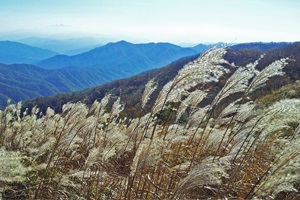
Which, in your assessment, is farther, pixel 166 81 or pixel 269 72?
pixel 166 81

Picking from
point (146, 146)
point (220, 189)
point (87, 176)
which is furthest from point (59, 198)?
point (220, 189)

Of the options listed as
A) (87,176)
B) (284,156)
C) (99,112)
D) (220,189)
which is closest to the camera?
(284,156)

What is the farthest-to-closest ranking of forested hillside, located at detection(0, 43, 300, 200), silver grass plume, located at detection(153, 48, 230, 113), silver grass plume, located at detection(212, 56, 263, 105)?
silver grass plume, located at detection(212, 56, 263, 105) < silver grass plume, located at detection(153, 48, 230, 113) < forested hillside, located at detection(0, 43, 300, 200)

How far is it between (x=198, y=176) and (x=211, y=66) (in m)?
1.38

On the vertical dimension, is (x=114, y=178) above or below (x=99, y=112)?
below

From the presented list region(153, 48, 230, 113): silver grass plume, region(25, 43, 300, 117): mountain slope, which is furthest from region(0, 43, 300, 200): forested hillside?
region(25, 43, 300, 117): mountain slope

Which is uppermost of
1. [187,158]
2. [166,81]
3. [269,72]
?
[269,72]

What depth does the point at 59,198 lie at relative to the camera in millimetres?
3100

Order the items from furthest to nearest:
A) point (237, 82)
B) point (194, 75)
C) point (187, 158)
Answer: point (187, 158)
point (237, 82)
point (194, 75)

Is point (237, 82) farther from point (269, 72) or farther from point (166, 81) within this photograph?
point (166, 81)

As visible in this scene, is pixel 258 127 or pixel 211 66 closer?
pixel 258 127

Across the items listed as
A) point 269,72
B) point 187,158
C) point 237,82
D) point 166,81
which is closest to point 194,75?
point 237,82

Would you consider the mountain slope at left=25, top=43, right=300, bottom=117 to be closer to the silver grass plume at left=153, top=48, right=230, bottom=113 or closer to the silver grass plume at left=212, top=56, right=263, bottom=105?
the silver grass plume at left=153, top=48, right=230, bottom=113

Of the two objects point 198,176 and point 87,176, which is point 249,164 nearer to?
point 87,176
